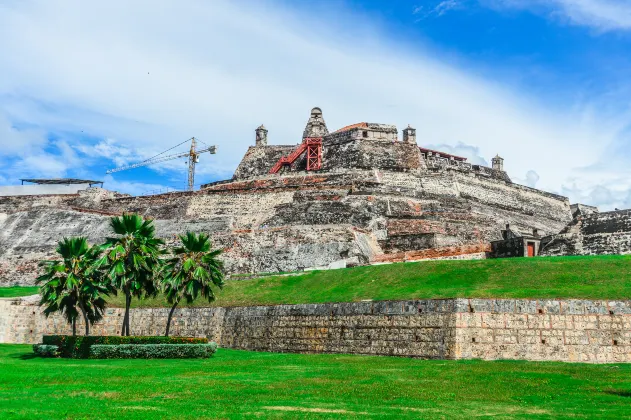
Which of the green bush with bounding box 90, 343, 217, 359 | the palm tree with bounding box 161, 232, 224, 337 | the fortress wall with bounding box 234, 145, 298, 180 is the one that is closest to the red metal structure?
the fortress wall with bounding box 234, 145, 298, 180

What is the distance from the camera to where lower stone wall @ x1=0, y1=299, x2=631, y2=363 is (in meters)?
20.9

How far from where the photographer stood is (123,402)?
43.6 ft

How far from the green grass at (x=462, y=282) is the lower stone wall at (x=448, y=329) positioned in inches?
21.0

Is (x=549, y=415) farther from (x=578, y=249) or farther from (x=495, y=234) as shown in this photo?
(x=495, y=234)

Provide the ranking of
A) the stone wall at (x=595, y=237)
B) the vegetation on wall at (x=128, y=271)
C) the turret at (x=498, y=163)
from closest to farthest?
1. the vegetation on wall at (x=128, y=271)
2. the stone wall at (x=595, y=237)
3. the turret at (x=498, y=163)

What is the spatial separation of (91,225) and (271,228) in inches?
669

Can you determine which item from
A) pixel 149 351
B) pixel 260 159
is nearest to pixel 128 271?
pixel 149 351

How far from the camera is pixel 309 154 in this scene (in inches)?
2398

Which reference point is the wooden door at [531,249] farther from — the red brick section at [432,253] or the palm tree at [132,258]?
the palm tree at [132,258]

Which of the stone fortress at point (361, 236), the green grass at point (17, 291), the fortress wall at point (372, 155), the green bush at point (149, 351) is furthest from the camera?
the fortress wall at point (372, 155)

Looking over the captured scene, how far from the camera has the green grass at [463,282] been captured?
22422mm

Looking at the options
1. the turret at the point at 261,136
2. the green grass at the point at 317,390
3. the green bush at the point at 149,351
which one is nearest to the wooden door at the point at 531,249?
the green grass at the point at 317,390

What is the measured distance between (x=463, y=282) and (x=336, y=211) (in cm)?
2090

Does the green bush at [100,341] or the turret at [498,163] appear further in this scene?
the turret at [498,163]
